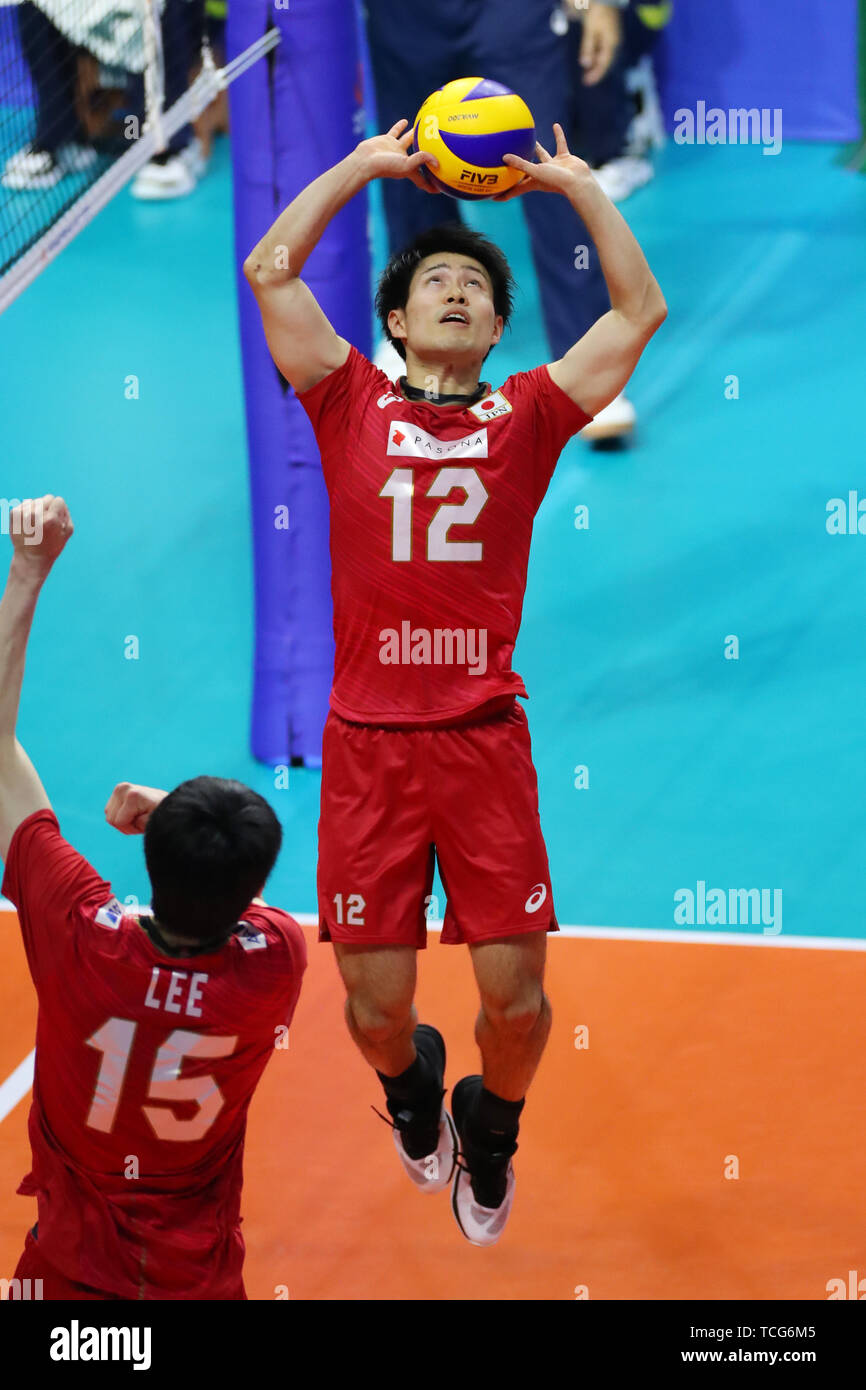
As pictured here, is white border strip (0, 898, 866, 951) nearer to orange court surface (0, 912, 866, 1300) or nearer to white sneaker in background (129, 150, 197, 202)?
Answer: orange court surface (0, 912, 866, 1300)

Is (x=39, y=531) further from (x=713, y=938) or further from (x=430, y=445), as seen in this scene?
(x=713, y=938)

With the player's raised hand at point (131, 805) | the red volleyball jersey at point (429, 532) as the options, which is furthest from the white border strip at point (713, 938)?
the player's raised hand at point (131, 805)

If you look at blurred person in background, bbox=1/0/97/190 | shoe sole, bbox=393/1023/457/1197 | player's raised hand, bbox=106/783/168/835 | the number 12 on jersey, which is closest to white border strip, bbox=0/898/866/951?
shoe sole, bbox=393/1023/457/1197

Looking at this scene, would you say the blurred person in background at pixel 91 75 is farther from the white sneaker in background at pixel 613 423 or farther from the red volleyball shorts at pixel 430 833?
the red volleyball shorts at pixel 430 833

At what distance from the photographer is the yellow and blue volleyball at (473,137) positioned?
182 inches

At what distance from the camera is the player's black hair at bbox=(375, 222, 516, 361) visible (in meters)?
4.88

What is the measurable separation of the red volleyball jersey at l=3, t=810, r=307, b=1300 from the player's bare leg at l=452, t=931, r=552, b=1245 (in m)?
1.11

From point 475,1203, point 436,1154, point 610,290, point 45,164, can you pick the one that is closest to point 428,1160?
point 436,1154

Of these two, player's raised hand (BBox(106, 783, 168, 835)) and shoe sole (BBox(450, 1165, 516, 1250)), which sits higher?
player's raised hand (BBox(106, 783, 168, 835))

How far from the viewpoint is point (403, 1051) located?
499cm

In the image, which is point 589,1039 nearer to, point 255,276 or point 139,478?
point 255,276

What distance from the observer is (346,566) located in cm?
473

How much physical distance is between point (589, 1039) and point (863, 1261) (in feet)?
4.34

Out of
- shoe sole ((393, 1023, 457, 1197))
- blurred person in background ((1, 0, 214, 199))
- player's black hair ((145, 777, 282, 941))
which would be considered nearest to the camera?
player's black hair ((145, 777, 282, 941))
